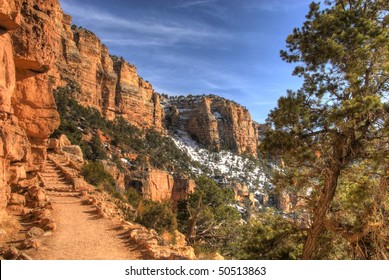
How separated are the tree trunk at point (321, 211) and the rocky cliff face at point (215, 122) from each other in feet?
258

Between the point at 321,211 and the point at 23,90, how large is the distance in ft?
30.9

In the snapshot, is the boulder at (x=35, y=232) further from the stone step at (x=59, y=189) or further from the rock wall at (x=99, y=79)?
the rock wall at (x=99, y=79)

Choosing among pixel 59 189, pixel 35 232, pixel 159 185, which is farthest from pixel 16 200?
pixel 159 185

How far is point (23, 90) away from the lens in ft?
33.0

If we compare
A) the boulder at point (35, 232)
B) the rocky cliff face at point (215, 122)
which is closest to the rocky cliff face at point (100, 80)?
the rocky cliff face at point (215, 122)

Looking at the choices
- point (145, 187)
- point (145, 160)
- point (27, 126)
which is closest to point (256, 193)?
point (145, 160)

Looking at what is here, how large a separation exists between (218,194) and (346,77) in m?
17.5

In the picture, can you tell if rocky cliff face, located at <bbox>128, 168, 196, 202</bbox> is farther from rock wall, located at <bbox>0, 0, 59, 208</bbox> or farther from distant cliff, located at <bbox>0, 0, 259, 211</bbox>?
rock wall, located at <bbox>0, 0, 59, 208</bbox>

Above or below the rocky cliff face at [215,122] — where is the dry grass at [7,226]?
below

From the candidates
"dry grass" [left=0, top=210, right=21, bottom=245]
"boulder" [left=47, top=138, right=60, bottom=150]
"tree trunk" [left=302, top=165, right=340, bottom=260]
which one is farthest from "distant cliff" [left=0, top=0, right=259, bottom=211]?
"tree trunk" [left=302, top=165, right=340, bottom=260]

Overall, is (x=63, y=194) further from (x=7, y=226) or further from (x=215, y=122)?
(x=215, y=122)

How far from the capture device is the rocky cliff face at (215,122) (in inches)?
3467

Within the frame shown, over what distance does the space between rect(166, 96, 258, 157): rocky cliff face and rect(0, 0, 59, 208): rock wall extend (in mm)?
75421
